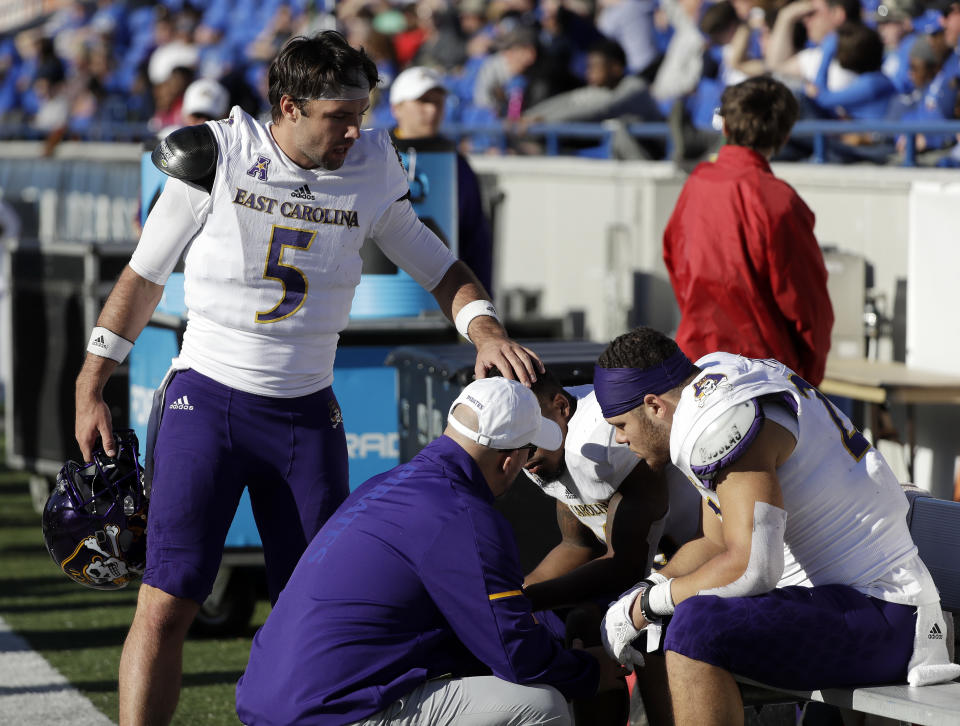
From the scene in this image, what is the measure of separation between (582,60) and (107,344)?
32.6ft

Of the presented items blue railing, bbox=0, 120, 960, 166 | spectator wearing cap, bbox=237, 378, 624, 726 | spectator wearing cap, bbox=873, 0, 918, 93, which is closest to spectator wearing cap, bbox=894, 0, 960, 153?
blue railing, bbox=0, 120, 960, 166

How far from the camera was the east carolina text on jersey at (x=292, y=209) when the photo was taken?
3828 mm

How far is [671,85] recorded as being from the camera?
11898 millimetres

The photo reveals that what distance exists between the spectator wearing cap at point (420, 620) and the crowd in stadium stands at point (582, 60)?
3.28 metres

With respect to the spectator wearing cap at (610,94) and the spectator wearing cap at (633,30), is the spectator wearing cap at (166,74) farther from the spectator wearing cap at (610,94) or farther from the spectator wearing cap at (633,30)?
the spectator wearing cap at (633,30)

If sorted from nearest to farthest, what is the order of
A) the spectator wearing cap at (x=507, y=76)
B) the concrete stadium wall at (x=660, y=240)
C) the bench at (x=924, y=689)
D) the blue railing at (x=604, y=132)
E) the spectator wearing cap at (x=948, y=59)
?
the bench at (x=924, y=689) < the concrete stadium wall at (x=660, y=240) < the blue railing at (x=604, y=132) < the spectator wearing cap at (x=948, y=59) < the spectator wearing cap at (x=507, y=76)

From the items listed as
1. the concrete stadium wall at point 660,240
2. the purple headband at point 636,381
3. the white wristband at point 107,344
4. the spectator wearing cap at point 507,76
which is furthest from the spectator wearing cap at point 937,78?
the white wristband at point 107,344

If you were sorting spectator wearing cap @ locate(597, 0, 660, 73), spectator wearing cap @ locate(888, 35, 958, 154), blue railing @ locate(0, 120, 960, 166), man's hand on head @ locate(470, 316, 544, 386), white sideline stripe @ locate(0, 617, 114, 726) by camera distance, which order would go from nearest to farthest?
man's hand on head @ locate(470, 316, 544, 386), white sideline stripe @ locate(0, 617, 114, 726), blue railing @ locate(0, 120, 960, 166), spectator wearing cap @ locate(888, 35, 958, 154), spectator wearing cap @ locate(597, 0, 660, 73)

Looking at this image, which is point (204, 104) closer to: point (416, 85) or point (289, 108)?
point (416, 85)

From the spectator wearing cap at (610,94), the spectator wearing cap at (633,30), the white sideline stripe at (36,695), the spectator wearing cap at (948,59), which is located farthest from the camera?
the spectator wearing cap at (633,30)

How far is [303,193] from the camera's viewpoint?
3.87 m

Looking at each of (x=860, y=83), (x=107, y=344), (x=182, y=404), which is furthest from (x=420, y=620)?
Result: (x=860, y=83)

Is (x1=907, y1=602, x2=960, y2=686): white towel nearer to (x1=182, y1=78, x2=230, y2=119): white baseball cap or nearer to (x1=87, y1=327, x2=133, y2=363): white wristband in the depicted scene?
(x1=87, y1=327, x2=133, y2=363): white wristband

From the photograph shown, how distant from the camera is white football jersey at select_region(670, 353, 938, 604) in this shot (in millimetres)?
3498
